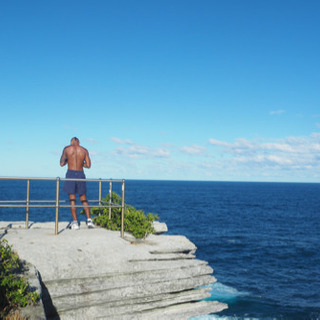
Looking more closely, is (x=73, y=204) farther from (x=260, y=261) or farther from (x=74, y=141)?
(x=260, y=261)

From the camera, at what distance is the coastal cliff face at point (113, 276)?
7.93 metres

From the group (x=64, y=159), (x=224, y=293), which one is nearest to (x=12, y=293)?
(x=64, y=159)

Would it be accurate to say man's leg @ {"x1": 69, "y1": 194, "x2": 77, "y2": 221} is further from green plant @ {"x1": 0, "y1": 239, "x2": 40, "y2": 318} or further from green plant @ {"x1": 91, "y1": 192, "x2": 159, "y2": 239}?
green plant @ {"x1": 0, "y1": 239, "x2": 40, "y2": 318}

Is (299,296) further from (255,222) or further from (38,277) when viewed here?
(255,222)

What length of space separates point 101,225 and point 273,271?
2414 cm

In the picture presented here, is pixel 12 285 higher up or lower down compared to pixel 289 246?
higher up

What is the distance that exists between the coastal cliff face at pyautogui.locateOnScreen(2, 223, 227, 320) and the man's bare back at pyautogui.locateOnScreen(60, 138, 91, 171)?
2.68 m

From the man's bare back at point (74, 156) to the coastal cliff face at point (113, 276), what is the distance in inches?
105

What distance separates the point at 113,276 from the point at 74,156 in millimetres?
5123

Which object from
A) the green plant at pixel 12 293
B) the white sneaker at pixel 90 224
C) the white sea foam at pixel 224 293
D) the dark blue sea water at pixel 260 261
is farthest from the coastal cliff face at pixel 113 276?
the white sea foam at pixel 224 293

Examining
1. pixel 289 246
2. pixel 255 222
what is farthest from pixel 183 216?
pixel 289 246

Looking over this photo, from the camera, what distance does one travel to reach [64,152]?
40.3 feet

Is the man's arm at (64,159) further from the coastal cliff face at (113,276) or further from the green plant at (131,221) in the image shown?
the coastal cliff face at (113,276)

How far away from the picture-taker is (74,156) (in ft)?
40.3
